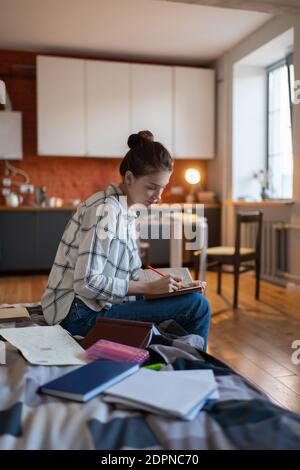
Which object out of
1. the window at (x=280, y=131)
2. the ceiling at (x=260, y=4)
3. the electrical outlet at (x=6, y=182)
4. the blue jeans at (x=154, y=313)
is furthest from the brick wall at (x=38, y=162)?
the blue jeans at (x=154, y=313)

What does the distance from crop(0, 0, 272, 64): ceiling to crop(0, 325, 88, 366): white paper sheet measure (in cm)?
373

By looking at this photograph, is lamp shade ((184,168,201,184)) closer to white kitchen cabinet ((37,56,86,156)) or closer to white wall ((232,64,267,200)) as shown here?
white wall ((232,64,267,200))

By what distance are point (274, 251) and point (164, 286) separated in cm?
340

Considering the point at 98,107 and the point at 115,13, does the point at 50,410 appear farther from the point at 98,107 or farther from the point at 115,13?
the point at 98,107

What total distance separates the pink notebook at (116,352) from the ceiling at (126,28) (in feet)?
12.7

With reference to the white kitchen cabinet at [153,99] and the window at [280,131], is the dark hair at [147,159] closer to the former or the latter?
the window at [280,131]

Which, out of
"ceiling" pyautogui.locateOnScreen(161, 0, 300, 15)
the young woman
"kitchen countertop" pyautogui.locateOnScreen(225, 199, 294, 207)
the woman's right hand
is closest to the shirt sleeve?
the young woman

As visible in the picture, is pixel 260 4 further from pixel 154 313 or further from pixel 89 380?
pixel 89 380

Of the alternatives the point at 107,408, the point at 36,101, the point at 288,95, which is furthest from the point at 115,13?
the point at 107,408

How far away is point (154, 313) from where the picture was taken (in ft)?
5.92

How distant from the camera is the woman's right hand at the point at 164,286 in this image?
1779mm

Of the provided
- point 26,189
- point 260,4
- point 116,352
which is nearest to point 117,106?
point 26,189
